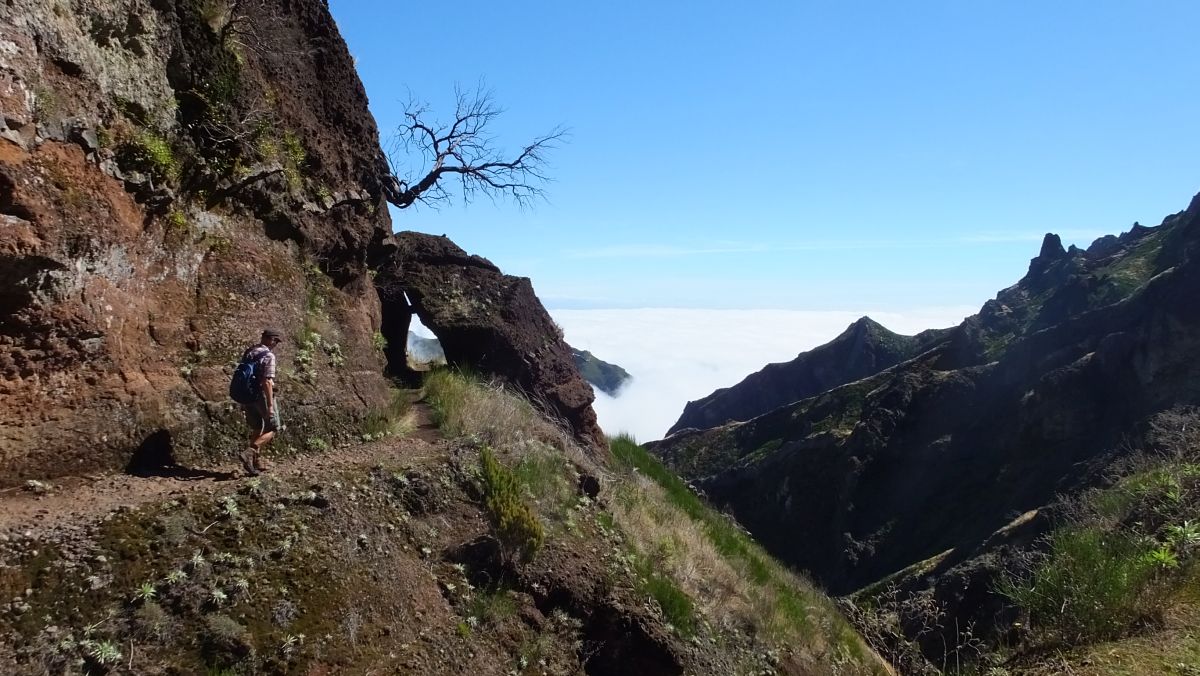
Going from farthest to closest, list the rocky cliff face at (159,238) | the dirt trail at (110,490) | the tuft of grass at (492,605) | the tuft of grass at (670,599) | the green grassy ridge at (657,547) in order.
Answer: the green grassy ridge at (657,547) → the tuft of grass at (670,599) → the tuft of grass at (492,605) → the rocky cliff face at (159,238) → the dirt trail at (110,490)

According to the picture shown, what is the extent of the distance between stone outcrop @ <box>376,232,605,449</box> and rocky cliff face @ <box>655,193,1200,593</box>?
2844cm

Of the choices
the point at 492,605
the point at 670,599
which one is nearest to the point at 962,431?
the point at 670,599

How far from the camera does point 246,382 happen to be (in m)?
6.64

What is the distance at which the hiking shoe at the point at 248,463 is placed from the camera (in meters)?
6.59

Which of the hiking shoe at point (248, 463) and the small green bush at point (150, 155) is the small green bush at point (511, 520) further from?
the small green bush at point (150, 155)

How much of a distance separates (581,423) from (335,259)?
6.18 meters

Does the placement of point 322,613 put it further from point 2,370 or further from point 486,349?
point 486,349

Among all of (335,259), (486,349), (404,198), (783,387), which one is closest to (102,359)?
(335,259)

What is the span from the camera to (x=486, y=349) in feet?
42.5

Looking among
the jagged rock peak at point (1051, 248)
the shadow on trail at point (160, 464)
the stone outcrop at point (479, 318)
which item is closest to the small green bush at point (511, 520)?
the shadow on trail at point (160, 464)

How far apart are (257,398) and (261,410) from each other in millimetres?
124

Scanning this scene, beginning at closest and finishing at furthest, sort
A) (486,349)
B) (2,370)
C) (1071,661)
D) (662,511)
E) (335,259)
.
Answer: (2,370)
(1071,661)
(335,259)
(662,511)
(486,349)

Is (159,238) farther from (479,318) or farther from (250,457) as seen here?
(479,318)

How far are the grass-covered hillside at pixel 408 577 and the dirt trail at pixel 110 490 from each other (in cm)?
2
